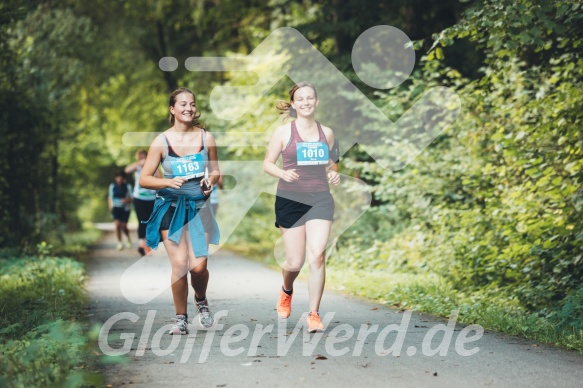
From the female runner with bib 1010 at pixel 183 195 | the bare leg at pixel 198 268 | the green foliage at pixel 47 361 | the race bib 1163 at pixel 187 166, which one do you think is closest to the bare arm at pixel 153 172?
the female runner with bib 1010 at pixel 183 195

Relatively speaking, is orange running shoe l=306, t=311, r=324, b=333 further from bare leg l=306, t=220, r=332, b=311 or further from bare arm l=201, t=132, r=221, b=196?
bare arm l=201, t=132, r=221, b=196

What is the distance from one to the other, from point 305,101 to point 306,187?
80 cm

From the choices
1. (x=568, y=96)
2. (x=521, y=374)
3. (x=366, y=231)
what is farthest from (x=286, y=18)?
(x=521, y=374)

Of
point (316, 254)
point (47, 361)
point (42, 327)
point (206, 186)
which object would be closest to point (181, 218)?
point (206, 186)

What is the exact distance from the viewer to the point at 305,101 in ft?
25.8

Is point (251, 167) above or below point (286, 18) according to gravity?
below

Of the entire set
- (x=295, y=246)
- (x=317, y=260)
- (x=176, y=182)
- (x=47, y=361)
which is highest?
(x=176, y=182)

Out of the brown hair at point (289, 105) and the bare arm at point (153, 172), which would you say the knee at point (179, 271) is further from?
the brown hair at point (289, 105)

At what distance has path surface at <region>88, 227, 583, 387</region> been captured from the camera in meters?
5.69

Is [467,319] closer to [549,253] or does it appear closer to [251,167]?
[549,253]

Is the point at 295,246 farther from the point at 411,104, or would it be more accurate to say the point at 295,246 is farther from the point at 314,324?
the point at 411,104

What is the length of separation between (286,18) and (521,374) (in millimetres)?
15718

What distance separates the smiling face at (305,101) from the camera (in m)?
7.84

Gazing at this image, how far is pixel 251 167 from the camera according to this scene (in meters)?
22.7
